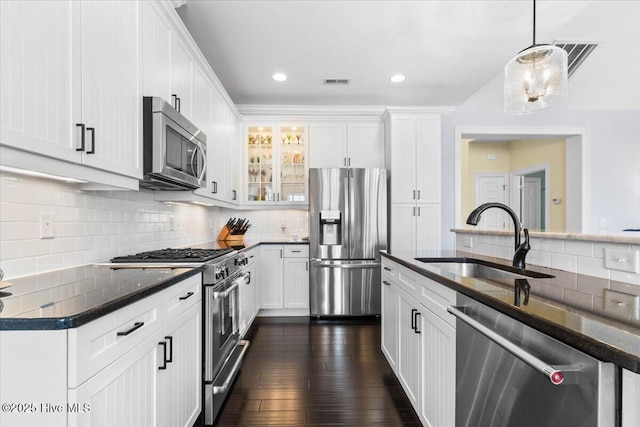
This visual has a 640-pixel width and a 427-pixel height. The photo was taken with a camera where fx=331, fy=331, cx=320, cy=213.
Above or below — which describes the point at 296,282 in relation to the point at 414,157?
below

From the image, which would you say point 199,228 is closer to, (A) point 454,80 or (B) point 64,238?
(B) point 64,238

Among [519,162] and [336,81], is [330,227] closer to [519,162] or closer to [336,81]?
[336,81]

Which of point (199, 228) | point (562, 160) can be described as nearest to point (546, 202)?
point (562, 160)

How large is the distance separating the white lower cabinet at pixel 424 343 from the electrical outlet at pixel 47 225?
1821 millimetres

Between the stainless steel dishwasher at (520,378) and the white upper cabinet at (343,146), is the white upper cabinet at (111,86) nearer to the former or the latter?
the stainless steel dishwasher at (520,378)

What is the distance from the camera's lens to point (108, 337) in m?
1.01

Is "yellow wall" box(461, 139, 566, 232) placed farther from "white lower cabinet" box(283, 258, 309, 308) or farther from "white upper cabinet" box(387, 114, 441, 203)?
"white lower cabinet" box(283, 258, 309, 308)

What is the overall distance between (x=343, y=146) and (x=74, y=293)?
11.8 feet

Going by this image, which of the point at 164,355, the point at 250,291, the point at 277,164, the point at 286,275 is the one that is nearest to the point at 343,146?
the point at 277,164

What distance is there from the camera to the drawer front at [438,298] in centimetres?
138

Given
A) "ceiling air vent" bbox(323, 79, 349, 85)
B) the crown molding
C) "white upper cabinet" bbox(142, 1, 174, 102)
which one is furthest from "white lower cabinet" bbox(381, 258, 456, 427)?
the crown molding

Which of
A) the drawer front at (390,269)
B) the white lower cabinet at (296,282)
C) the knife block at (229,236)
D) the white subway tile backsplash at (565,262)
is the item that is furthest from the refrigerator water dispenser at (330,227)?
the white subway tile backsplash at (565,262)

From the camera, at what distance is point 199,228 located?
3.57 m

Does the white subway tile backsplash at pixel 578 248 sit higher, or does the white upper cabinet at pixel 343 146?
the white upper cabinet at pixel 343 146
